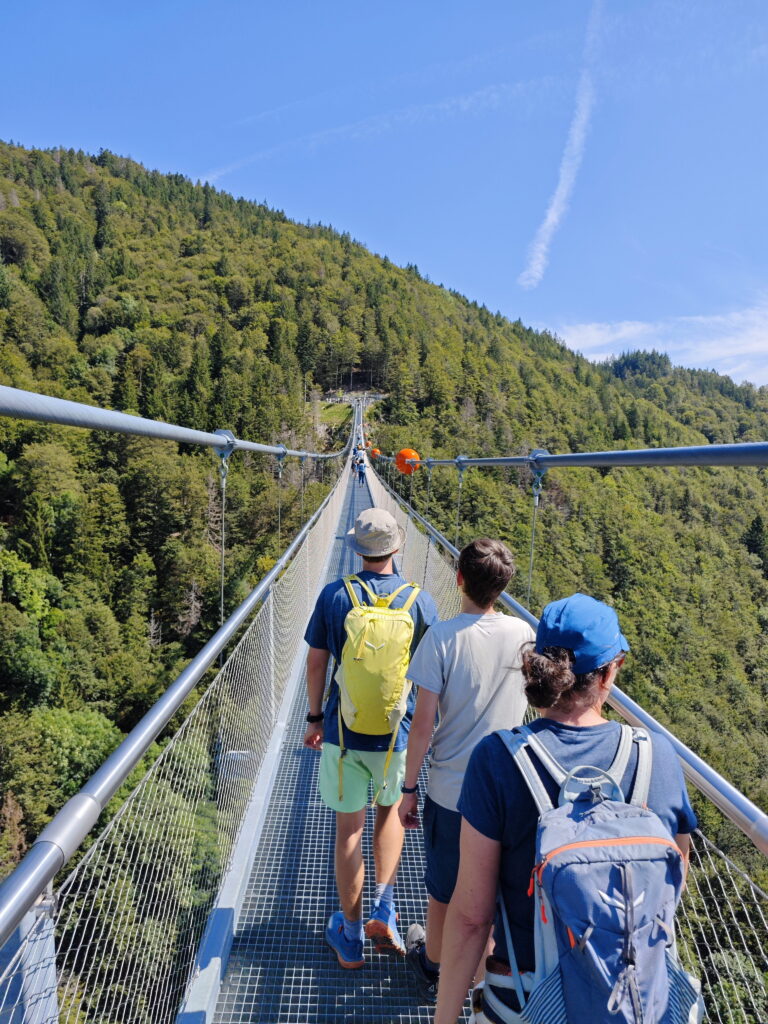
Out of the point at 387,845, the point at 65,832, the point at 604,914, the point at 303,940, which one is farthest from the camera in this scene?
the point at 303,940

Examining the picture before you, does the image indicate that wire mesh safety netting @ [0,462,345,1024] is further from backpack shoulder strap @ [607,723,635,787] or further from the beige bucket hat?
backpack shoulder strap @ [607,723,635,787]

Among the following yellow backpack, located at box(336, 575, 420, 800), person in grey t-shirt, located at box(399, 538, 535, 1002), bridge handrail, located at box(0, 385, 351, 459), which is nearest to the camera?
bridge handrail, located at box(0, 385, 351, 459)

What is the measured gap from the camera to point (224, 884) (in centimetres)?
179

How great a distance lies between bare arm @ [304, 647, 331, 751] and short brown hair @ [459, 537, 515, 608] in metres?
0.49

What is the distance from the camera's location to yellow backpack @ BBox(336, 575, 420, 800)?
1.43 meters

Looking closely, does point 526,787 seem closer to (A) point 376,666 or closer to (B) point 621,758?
(B) point 621,758

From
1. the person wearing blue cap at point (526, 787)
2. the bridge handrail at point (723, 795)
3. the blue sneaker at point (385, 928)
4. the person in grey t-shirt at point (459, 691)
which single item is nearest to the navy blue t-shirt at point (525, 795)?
the person wearing blue cap at point (526, 787)

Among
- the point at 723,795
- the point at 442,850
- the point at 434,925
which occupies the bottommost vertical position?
the point at 434,925

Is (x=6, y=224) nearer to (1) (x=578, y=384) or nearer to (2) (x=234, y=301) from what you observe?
(2) (x=234, y=301)

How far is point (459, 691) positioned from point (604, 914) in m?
0.63

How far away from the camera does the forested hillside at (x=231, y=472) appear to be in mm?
28766

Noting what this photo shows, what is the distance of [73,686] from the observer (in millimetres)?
28188

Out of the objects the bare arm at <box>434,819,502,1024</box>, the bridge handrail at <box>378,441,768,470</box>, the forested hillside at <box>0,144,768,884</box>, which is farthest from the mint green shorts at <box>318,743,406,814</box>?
the forested hillside at <box>0,144,768,884</box>

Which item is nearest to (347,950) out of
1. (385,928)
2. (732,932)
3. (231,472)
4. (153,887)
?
(385,928)
